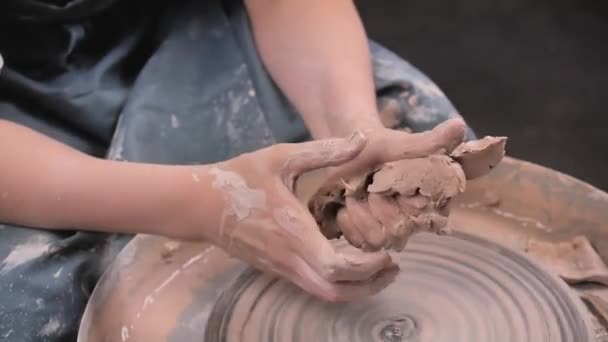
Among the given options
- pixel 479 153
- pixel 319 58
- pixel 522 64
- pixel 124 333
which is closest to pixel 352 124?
pixel 319 58

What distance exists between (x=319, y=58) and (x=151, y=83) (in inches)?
10.6

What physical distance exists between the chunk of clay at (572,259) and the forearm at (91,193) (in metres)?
0.49

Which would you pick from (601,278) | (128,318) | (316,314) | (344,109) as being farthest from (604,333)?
(128,318)

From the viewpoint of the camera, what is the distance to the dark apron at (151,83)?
138cm

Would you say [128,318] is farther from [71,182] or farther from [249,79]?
[249,79]

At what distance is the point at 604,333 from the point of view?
1127 millimetres

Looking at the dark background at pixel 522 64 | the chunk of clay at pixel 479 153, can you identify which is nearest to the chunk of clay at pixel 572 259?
the chunk of clay at pixel 479 153

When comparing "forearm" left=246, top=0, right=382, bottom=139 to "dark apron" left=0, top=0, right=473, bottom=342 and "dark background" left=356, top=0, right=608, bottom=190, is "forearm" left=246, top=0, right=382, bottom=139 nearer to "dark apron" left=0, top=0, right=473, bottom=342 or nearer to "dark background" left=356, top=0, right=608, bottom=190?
"dark apron" left=0, top=0, right=473, bottom=342

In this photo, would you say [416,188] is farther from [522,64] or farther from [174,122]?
[522,64]

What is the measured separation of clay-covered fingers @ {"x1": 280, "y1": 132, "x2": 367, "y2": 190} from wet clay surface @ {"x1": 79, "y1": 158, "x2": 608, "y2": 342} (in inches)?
6.5

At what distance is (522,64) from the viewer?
275cm

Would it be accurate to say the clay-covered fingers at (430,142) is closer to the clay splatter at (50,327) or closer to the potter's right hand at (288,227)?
the potter's right hand at (288,227)

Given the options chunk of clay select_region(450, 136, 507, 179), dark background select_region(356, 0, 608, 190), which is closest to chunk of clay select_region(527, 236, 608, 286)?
chunk of clay select_region(450, 136, 507, 179)

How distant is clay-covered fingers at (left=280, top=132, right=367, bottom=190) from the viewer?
41.4 inches
